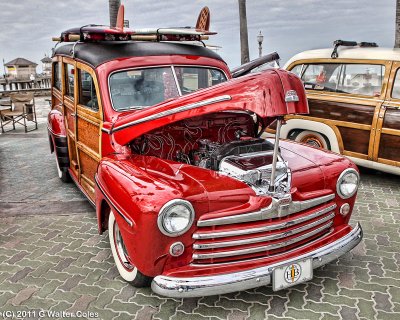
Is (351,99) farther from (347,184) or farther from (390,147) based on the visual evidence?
(347,184)

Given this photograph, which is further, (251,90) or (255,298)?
(255,298)

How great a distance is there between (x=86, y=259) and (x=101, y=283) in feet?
1.61

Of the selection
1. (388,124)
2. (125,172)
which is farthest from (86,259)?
(388,124)

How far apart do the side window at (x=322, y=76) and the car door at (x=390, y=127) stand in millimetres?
882

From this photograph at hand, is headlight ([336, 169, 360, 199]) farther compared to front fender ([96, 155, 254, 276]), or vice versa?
headlight ([336, 169, 360, 199])

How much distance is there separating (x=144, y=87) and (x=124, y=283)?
1874 mm

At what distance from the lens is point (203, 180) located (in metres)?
2.85

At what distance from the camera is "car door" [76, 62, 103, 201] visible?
4047mm

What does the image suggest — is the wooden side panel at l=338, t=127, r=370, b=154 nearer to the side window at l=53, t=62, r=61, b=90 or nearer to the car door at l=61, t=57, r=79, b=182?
the car door at l=61, t=57, r=79, b=182

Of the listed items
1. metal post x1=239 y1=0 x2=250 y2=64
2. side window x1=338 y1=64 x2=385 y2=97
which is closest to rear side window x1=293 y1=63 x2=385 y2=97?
side window x1=338 y1=64 x2=385 y2=97

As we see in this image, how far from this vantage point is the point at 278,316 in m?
2.85

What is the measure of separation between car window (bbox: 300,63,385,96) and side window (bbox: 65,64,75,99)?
3760 millimetres

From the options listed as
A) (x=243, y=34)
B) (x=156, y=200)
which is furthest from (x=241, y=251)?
(x=243, y=34)

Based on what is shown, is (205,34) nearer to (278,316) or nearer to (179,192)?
(179,192)
